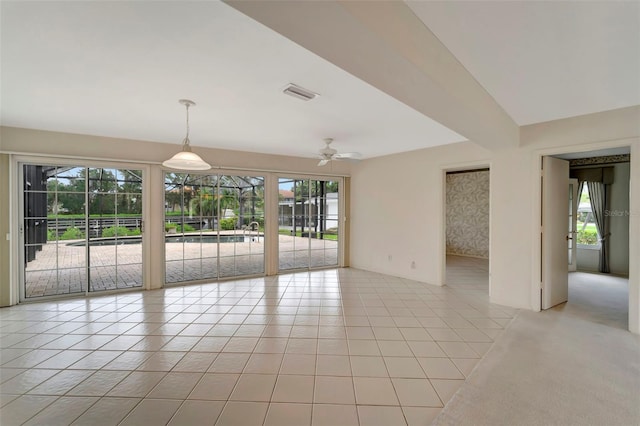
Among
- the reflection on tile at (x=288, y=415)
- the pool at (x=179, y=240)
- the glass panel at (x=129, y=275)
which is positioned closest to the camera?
the reflection on tile at (x=288, y=415)

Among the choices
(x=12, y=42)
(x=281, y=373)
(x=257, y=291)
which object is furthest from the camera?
(x=257, y=291)

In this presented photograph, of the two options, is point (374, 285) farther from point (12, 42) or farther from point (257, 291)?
point (12, 42)

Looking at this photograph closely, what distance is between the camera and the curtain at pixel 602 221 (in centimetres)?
574

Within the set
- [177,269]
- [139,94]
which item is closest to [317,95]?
[139,94]

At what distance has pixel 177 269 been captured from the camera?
18.5 feet

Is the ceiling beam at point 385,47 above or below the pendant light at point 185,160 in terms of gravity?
above

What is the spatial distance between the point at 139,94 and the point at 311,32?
223cm

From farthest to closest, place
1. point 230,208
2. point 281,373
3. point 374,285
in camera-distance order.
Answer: point 230,208 < point 374,285 < point 281,373

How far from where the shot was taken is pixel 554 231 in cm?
379

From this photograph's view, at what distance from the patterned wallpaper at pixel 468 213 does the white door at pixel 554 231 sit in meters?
3.81

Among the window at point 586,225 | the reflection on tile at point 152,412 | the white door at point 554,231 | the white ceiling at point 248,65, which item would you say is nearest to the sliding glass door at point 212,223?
the white ceiling at point 248,65

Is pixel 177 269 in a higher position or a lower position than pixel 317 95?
lower

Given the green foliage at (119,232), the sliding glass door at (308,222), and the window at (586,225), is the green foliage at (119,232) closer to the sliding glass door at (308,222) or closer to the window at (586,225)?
the sliding glass door at (308,222)

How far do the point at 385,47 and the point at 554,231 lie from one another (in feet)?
13.0
